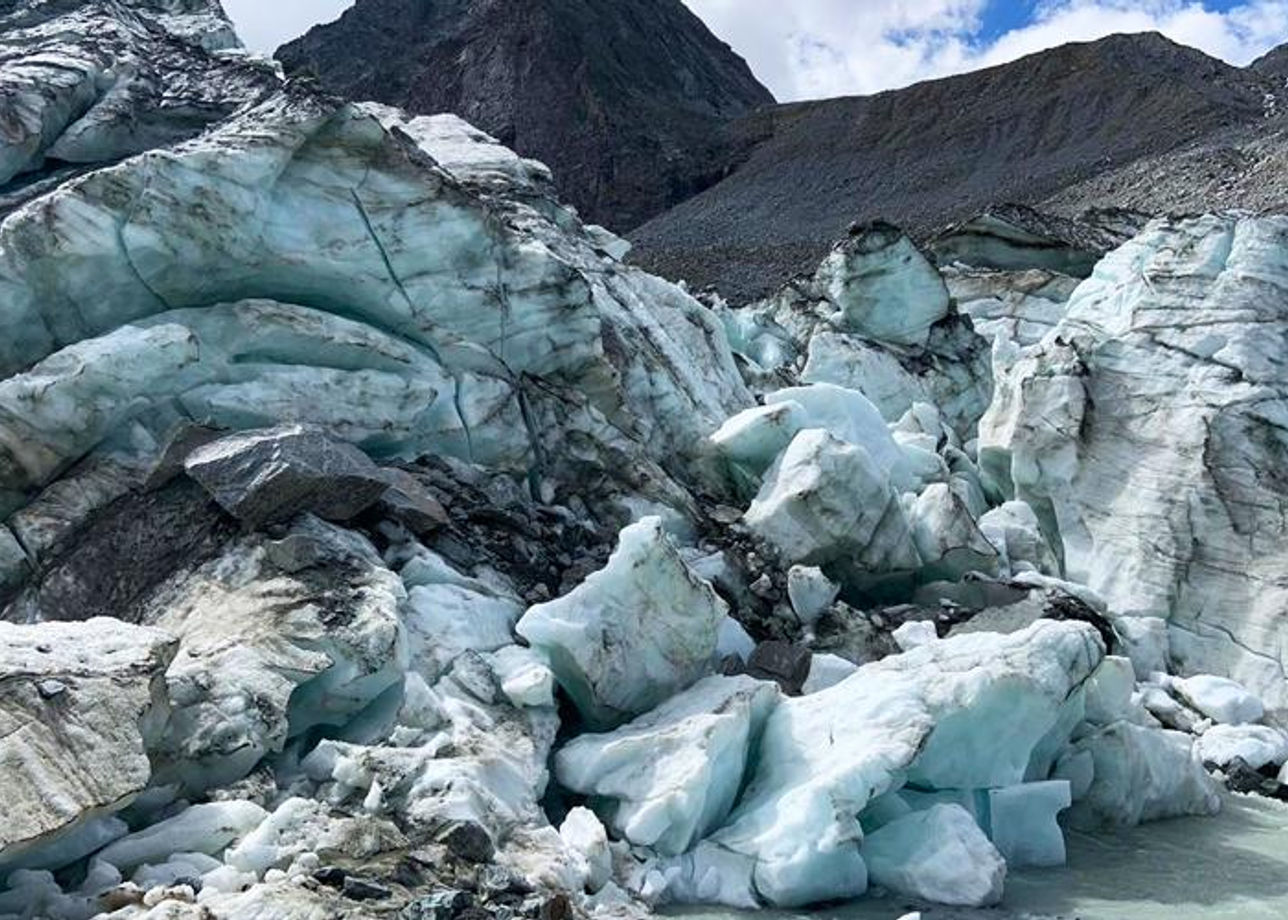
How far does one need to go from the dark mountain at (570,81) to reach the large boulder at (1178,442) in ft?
167

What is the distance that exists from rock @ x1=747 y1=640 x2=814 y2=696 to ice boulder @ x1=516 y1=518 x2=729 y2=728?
49cm

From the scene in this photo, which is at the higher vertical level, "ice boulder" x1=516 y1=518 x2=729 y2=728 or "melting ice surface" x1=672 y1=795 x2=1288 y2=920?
"ice boulder" x1=516 y1=518 x2=729 y2=728

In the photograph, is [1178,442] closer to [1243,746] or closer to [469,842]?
[1243,746]

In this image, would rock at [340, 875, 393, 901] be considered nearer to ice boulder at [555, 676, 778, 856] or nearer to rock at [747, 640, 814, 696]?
ice boulder at [555, 676, 778, 856]

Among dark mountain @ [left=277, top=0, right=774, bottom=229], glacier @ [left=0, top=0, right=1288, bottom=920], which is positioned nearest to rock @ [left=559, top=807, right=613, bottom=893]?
glacier @ [left=0, top=0, right=1288, bottom=920]

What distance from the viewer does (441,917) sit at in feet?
13.9

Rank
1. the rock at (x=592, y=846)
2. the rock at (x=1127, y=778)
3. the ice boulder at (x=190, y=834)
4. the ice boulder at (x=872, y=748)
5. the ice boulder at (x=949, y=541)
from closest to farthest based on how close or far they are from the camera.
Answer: the ice boulder at (x=190, y=834) → the rock at (x=592, y=846) → the ice boulder at (x=872, y=748) → the rock at (x=1127, y=778) → the ice boulder at (x=949, y=541)

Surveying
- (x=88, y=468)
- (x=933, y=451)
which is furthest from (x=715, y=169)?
(x=88, y=468)

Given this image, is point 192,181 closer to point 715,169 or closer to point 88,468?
point 88,468

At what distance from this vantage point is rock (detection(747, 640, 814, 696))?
270 inches

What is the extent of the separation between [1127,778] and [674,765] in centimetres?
260

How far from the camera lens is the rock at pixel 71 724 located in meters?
4.24

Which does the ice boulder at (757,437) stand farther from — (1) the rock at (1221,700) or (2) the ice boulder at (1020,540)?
(1) the rock at (1221,700)

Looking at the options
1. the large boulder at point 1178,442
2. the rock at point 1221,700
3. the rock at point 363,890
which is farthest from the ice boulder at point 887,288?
the rock at point 363,890
